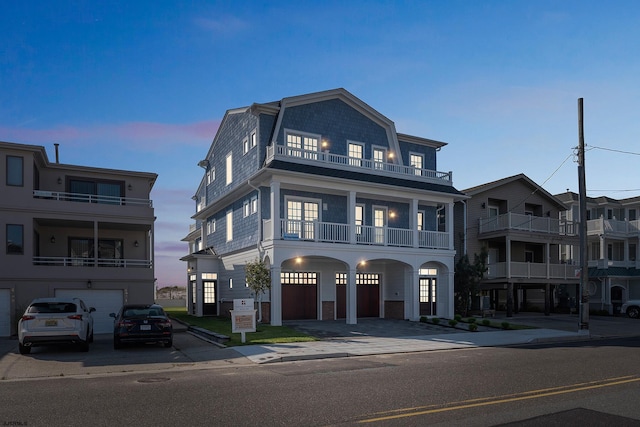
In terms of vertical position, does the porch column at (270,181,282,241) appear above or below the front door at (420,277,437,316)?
above

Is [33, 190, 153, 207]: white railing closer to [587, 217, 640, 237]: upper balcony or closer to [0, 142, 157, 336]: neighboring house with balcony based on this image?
[0, 142, 157, 336]: neighboring house with balcony

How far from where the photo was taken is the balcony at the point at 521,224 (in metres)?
36.0

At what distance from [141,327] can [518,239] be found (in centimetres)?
2651

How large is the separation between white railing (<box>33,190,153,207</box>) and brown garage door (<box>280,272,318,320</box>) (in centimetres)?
866

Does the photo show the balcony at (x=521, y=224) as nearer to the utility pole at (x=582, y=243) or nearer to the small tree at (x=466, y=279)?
the small tree at (x=466, y=279)

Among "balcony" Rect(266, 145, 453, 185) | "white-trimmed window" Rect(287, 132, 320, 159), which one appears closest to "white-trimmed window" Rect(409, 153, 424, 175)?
"balcony" Rect(266, 145, 453, 185)

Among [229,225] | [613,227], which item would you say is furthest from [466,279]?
[613,227]

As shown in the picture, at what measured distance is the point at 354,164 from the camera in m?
29.6

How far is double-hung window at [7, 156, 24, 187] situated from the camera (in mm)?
25250

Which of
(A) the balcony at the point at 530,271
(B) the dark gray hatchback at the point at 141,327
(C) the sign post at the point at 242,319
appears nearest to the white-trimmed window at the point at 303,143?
(C) the sign post at the point at 242,319

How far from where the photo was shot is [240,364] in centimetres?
1510

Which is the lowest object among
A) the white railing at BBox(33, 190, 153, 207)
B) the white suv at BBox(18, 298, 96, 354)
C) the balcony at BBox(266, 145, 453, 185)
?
the white suv at BBox(18, 298, 96, 354)

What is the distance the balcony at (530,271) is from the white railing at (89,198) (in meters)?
22.0

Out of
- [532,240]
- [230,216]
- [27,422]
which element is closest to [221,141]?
[230,216]
